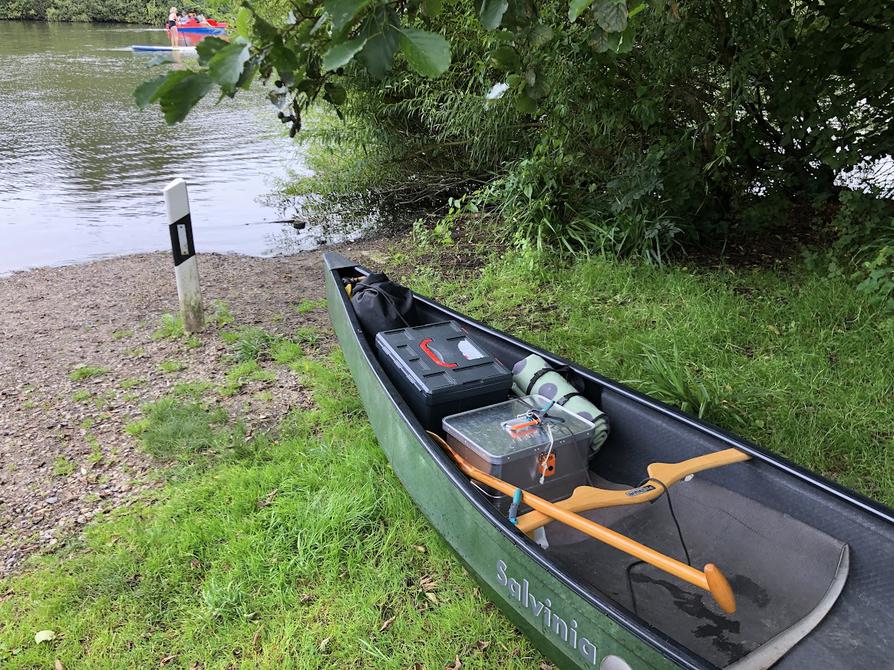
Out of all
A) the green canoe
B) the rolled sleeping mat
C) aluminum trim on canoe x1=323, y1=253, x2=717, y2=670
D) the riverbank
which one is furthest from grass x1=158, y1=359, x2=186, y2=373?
the riverbank

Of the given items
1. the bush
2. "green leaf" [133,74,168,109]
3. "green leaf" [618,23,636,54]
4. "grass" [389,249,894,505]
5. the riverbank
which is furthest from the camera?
the riverbank

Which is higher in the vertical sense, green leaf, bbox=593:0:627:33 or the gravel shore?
green leaf, bbox=593:0:627:33

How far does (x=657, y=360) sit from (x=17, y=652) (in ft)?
10.3

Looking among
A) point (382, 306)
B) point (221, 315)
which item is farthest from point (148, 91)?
point (221, 315)

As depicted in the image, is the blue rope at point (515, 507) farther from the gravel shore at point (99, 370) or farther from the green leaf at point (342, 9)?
the gravel shore at point (99, 370)

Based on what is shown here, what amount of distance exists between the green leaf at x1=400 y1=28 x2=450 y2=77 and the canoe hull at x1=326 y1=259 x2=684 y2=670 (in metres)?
1.32

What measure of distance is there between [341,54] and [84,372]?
3.41m

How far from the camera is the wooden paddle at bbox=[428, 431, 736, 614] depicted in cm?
180

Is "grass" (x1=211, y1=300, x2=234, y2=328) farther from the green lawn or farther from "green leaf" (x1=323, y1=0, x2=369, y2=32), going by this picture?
"green leaf" (x1=323, y1=0, x2=369, y2=32)

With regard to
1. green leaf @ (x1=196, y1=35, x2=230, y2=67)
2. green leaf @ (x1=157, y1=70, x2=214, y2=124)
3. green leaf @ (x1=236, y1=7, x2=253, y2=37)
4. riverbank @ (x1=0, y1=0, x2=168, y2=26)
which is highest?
riverbank @ (x1=0, y1=0, x2=168, y2=26)

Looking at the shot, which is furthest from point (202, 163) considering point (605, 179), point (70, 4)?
point (70, 4)

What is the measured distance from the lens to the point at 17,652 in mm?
2213

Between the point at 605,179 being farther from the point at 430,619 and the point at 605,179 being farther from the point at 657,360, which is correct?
the point at 430,619

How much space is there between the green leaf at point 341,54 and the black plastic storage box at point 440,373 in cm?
160
